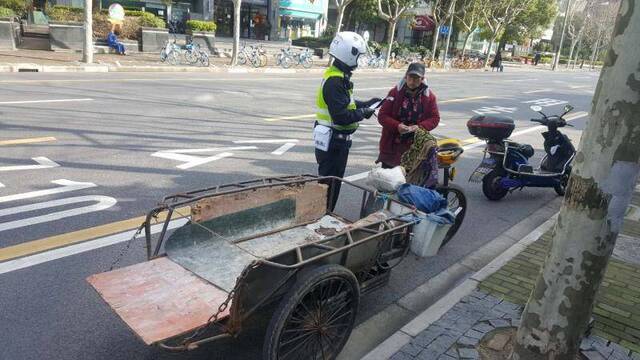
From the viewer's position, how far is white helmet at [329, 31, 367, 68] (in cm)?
428

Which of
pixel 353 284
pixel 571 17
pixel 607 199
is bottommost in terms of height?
pixel 353 284

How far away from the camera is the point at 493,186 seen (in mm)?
6938

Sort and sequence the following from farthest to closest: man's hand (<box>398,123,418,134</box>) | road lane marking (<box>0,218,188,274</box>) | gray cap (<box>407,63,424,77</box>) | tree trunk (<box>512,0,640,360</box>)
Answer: man's hand (<box>398,123,418,134</box>) < gray cap (<box>407,63,424,77</box>) < road lane marking (<box>0,218,188,274</box>) < tree trunk (<box>512,0,640,360</box>)

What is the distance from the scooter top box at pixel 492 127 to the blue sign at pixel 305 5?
3562cm

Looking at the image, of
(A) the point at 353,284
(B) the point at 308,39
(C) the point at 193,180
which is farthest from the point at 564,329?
(B) the point at 308,39

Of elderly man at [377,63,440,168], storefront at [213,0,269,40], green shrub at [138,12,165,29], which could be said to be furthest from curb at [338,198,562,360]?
storefront at [213,0,269,40]

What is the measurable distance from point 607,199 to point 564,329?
81cm

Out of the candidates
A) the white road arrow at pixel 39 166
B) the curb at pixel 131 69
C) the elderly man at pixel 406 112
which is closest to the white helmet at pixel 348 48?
the elderly man at pixel 406 112

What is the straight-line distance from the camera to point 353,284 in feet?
10.5

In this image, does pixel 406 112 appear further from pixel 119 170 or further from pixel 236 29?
pixel 236 29

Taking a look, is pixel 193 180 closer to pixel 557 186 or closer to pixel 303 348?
pixel 303 348

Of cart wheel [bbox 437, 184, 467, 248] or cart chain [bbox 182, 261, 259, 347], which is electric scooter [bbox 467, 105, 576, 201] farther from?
cart chain [bbox 182, 261, 259, 347]

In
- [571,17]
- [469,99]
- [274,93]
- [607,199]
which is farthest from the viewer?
[571,17]

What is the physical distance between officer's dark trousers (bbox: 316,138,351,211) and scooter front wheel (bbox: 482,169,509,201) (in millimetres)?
2914
